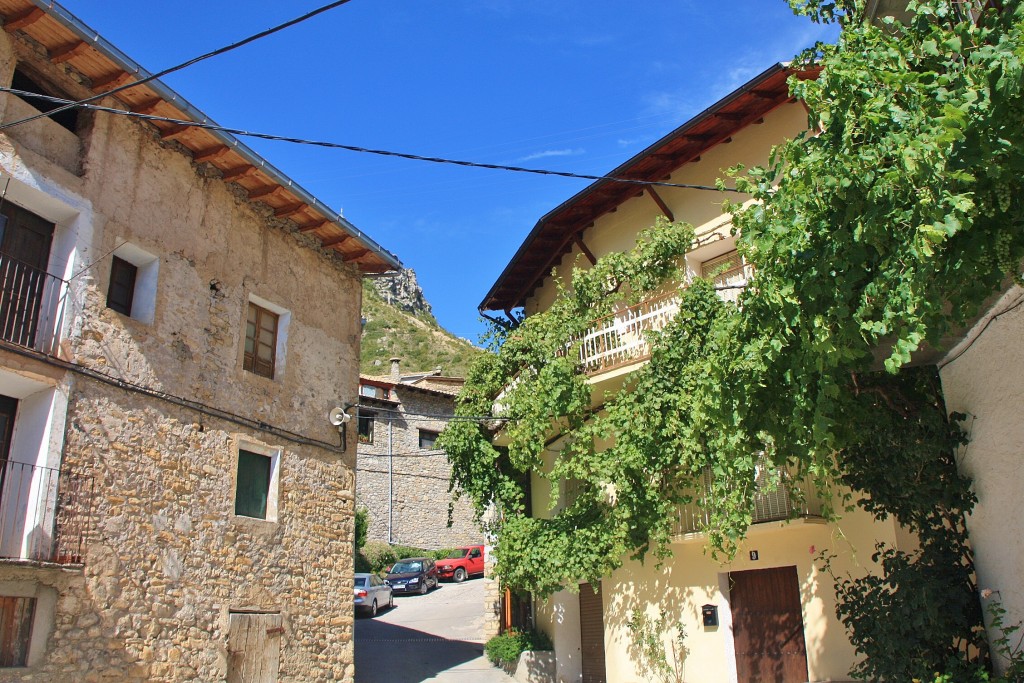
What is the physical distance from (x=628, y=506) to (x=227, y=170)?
7.52 metres

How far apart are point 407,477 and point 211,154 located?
73.6 ft

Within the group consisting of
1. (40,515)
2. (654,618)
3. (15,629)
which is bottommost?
(654,618)

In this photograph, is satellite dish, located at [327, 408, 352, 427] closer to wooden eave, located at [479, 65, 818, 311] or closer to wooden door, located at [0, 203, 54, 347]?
wooden door, located at [0, 203, 54, 347]

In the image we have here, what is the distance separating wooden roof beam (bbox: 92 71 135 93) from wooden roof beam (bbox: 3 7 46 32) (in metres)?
1.04

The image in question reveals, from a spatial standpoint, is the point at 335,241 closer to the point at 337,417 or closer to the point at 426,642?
the point at 337,417

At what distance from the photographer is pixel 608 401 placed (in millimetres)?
13656

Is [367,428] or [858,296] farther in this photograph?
[367,428]

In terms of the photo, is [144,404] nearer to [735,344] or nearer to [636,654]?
[735,344]

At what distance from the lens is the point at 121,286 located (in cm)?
1065

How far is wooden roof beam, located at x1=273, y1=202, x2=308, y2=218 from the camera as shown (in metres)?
12.9

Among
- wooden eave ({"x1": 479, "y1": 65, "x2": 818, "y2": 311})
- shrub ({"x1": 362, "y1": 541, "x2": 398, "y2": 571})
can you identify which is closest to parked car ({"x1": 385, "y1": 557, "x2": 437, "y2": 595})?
shrub ({"x1": 362, "y1": 541, "x2": 398, "y2": 571})

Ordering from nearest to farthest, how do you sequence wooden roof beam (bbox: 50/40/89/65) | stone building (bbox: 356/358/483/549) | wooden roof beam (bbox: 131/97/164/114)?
wooden roof beam (bbox: 50/40/89/65) < wooden roof beam (bbox: 131/97/164/114) < stone building (bbox: 356/358/483/549)

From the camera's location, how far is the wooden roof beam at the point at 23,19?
368 inches

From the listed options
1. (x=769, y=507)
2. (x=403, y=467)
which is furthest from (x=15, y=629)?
(x=403, y=467)
